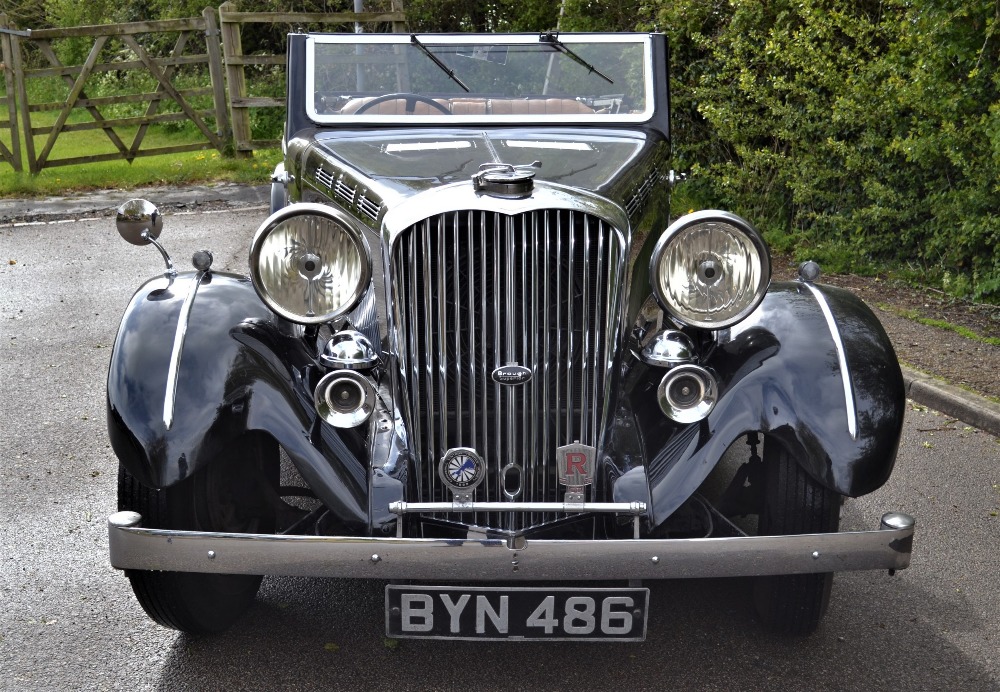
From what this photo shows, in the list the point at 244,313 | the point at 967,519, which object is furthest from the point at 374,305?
the point at 967,519

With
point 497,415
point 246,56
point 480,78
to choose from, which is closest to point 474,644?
point 497,415

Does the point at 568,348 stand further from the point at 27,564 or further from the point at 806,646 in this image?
the point at 27,564

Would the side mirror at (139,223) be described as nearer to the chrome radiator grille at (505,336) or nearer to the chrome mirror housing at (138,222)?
the chrome mirror housing at (138,222)

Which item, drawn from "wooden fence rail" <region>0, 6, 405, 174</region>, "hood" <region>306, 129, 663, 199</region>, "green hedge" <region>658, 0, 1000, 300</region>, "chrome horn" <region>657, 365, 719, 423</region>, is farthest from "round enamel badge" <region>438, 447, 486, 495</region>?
"wooden fence rail" <region>0, 6, 405, 174</region>

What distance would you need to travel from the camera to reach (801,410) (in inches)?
112

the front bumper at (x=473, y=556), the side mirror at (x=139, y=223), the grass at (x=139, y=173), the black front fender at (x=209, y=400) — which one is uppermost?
the side mirror at (x=139, y=223)

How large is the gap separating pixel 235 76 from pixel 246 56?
0.32 metres

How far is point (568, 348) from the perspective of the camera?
113 inches

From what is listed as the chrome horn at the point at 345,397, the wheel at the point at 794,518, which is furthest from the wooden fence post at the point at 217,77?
the wheel at the point at 794,518

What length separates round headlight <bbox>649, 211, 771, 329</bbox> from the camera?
284 cm

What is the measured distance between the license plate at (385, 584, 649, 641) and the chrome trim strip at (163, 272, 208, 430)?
0.75 metres

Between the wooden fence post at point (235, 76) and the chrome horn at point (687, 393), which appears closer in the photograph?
the chrome horn at point (687, 393)

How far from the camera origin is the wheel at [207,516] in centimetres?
291

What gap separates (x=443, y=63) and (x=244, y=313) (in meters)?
1.98
